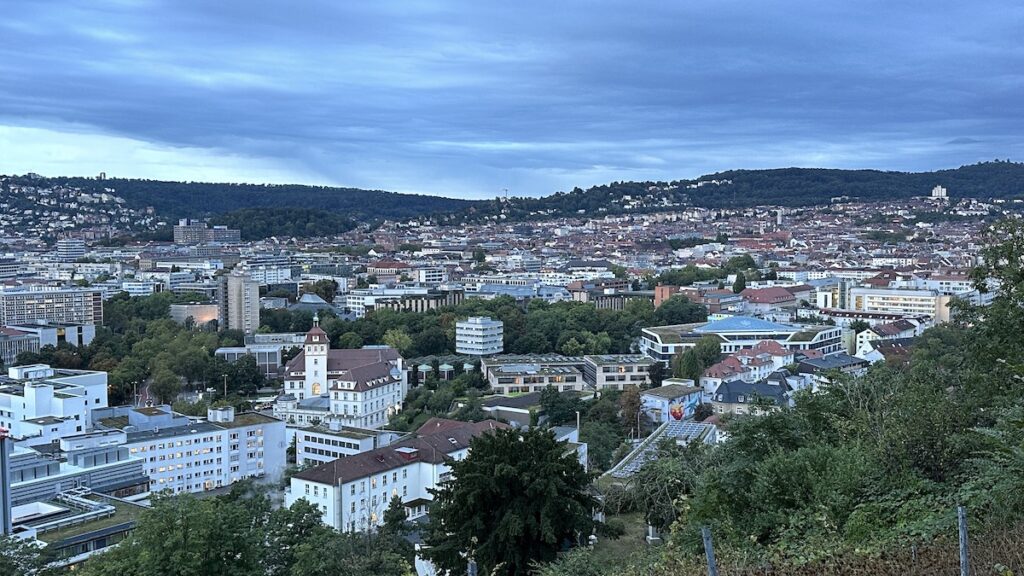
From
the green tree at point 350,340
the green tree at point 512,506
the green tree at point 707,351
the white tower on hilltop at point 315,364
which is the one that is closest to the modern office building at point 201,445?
the white tower on hilltop at point 315,364

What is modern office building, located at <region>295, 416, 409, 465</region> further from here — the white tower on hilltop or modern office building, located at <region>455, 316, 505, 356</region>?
modern office building, located at <region>455, 316, 505, 356</region>

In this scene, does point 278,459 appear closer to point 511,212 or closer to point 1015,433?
point 1015,433

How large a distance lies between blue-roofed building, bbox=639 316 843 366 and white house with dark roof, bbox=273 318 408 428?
8.33 m

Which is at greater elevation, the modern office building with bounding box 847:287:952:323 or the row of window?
the modern office building with bounding box 847:287:952:323

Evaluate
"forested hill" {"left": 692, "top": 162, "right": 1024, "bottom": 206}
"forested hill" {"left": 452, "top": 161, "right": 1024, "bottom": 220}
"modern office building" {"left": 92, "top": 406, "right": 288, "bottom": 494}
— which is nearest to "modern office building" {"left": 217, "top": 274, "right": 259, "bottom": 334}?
"modern office building" {"left": 92, "top": 406, "right": 288, "bottom": 494}

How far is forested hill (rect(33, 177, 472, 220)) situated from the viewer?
389ft

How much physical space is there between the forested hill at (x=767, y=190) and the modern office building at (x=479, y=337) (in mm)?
75416

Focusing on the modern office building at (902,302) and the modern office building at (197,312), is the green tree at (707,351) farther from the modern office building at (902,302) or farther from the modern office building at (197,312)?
the modern office building at (197,312)

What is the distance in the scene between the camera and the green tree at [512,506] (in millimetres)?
7734

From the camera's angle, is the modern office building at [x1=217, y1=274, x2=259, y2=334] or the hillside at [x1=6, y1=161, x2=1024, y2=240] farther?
the hillside at [x1=6, y1=161, x2=1024, y2=240]

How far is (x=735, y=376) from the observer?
85.3 ft

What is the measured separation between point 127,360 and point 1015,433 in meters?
27.6

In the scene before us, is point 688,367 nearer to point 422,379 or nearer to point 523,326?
point 422,379

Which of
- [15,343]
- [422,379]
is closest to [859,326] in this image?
[422,379]
